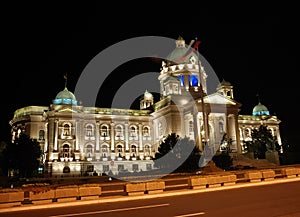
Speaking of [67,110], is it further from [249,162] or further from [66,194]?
[66,194]

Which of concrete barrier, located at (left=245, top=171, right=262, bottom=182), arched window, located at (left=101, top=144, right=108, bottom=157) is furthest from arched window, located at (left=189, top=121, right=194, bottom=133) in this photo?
concrete barrier, located at (left=245, top=171, right=262, bottom=182)

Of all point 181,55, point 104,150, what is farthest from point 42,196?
point 181,55

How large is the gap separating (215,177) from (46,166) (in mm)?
50613

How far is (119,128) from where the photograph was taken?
3137 inches

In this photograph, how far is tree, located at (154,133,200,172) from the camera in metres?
49.6

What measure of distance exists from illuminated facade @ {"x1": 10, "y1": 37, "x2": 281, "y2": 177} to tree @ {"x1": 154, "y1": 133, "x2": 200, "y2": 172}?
11.0 m

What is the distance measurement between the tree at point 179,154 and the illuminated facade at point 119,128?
434 inches

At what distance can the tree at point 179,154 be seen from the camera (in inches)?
1954

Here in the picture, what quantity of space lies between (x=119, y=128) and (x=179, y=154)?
90.0 ft

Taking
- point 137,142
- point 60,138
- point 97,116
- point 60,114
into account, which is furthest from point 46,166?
point 137,142

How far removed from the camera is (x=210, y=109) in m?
74.0

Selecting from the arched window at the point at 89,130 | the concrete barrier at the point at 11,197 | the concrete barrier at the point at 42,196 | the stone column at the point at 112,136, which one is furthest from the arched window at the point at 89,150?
the concrete barrier at the point at 11,197

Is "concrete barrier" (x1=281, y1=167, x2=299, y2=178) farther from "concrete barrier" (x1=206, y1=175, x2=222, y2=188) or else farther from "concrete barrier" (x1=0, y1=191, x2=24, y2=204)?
"concrete barrier" (x1=0, y1=191, x2=24, y2=204)

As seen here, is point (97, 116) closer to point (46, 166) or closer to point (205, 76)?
point (46, 166)
